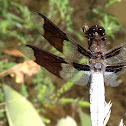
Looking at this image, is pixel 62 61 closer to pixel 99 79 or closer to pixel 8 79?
pixel 99 79

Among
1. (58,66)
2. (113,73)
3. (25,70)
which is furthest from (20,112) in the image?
(113,73)

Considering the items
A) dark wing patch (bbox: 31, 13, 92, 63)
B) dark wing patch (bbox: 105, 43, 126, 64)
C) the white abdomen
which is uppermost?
dark wing patch (bbox: 31, 13, 92, 63)

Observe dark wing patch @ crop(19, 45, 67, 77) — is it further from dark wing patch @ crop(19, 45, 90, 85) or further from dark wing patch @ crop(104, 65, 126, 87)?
dark wing patch @ crop(104, 65, 126, 87)

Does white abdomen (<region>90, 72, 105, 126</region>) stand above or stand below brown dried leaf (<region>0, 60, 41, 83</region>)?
below

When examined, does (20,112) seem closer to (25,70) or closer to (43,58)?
(25,70)

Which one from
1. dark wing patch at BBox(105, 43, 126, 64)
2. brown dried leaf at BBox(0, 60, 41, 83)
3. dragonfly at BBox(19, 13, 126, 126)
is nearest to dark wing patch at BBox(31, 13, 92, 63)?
dragonfly at BBox(19, 13, 126, 126)

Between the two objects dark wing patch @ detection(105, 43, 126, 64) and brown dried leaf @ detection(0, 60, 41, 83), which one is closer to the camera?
dark wing patch @ detection(105, 43, 126, 64)

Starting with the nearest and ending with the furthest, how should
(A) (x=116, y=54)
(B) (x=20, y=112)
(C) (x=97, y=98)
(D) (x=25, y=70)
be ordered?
1. (C) (x=97, y=98)
2. (A) (x=116, y=54)
3. (B) (x=20, y=112)
4. (D) (x=25, y=70)
